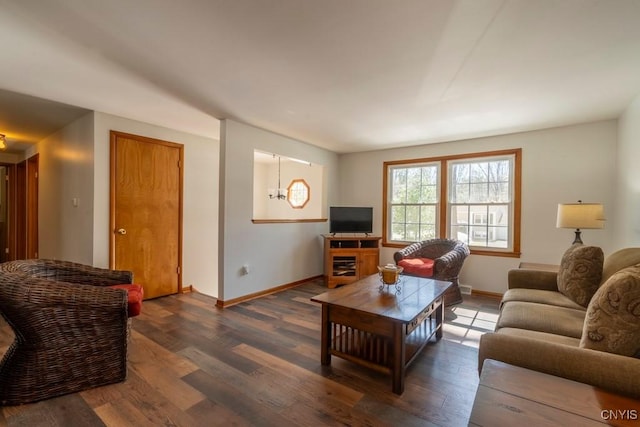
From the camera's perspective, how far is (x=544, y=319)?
189cm

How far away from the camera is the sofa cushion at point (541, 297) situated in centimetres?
221

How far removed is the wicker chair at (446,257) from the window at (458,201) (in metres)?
0.35

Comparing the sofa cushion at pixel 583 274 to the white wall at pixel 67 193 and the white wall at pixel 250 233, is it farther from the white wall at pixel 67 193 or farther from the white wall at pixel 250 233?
the white wall at pixel 67 193

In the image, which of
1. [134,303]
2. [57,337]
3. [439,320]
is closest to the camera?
[57,337]

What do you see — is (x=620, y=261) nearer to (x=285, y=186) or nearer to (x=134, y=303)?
(x=134, y=303)

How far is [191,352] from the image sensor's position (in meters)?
2.40

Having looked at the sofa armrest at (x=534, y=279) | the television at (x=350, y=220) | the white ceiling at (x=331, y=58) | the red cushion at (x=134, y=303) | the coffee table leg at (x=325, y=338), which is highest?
the white ceiling at (x=331, y=58)

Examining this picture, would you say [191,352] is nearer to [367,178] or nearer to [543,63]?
[543,63]

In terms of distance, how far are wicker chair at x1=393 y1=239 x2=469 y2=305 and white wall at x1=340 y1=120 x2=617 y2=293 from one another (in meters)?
0.50

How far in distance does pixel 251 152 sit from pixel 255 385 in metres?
2.79

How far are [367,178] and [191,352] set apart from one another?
394 cm

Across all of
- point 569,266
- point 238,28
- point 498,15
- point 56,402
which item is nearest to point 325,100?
A: point 238,28

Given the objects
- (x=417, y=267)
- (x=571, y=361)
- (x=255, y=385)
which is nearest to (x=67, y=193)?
(x=255, y=385)

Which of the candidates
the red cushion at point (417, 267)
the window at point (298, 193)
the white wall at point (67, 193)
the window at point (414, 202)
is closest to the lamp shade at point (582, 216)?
the red cushion at point (417, 267)
